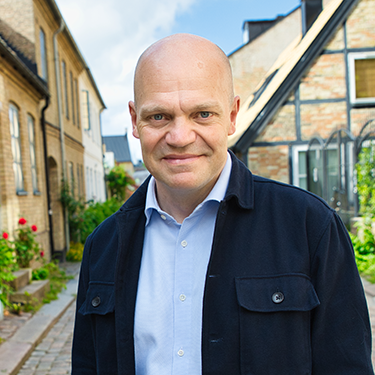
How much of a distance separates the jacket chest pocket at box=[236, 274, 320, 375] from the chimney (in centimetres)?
1372

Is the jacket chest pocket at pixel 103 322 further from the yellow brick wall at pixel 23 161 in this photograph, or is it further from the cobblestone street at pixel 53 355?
the yellow brick wall at pixel 23 161

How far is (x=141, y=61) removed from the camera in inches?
58.6

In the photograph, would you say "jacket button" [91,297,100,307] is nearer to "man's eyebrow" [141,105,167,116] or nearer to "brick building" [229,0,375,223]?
"man's eyebrow" [141,105,167,116]

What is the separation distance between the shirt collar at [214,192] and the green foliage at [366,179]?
7.42 meters

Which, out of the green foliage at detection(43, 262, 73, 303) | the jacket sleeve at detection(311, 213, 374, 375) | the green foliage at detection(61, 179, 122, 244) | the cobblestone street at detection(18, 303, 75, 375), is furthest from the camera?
the green foliage at detection(61, 179, 122, 244)

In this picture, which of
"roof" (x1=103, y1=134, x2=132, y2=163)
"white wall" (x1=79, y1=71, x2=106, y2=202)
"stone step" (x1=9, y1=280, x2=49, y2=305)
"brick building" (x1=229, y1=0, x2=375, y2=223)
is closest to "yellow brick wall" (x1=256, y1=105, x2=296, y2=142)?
"brick building" (x1=229, y1=0, x2=375, y2=223)

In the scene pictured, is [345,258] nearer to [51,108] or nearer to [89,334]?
[89,334]

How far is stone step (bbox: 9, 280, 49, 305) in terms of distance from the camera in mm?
6129

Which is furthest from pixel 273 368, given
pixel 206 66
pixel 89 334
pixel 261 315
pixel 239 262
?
pixel 206 66

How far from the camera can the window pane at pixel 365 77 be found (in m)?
10.9

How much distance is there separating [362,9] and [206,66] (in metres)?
10.9

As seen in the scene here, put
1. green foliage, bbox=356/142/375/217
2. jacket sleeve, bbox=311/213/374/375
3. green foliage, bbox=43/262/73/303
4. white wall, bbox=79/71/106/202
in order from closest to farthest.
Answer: jacket sleeve, bbox=311/213/374/375, green foliage, bbox=43/262/73/303, green foliage, bbox=356/142/375/217, white wall, bbox=79/71/106/202

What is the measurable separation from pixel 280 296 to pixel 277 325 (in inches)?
3.6

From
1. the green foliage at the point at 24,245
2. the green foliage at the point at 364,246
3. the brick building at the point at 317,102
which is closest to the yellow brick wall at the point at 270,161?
the brick building at the point at 317,102
